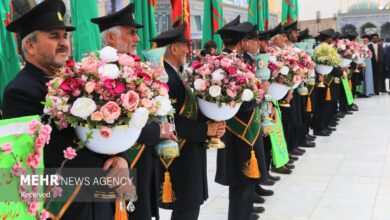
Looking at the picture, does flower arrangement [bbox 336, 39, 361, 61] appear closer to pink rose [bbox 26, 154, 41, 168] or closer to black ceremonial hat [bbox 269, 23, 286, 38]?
black ceremonial hat [bbox 269, 23, 286, 38]

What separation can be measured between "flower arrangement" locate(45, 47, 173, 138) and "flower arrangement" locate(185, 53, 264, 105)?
3.80ft

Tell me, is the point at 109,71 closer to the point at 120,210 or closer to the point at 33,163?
the point at 33,163

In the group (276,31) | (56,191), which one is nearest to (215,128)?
(56,191)

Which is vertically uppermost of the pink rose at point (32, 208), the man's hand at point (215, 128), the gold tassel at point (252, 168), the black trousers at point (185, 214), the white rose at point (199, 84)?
the white rose at point (199, 84)

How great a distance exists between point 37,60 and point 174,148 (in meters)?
1.02

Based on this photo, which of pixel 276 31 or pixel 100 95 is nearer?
pixel 100 95

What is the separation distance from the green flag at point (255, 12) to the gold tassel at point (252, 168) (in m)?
5.94

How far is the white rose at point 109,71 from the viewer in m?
2.16

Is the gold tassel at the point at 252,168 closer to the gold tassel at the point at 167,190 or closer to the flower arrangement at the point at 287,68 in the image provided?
the gold tassel at the point at 167,190

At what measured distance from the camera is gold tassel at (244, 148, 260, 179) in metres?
4.01

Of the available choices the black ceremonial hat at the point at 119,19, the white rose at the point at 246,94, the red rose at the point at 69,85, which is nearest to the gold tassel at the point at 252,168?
the white rose at the point at 246,94

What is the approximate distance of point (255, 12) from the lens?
967 centimetres

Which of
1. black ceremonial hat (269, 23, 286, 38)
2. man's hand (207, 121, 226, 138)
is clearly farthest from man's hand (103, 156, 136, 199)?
black ceremonial hat (269, 23, 286, 38)

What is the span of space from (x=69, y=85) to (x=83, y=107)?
0.13 meters
